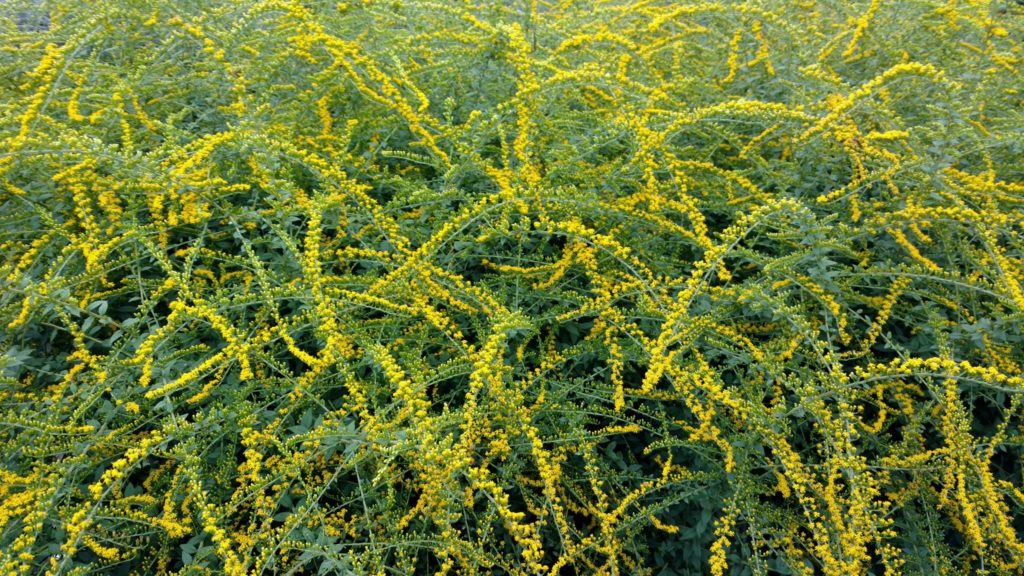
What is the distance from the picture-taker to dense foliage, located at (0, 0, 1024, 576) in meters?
2.08

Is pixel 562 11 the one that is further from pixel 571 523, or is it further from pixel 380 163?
pixel 571 523

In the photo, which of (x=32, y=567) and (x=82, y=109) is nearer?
(x=32, y=567)

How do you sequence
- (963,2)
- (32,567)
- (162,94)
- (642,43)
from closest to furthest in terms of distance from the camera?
(32,567), (162,94), (963,2), (642,43)

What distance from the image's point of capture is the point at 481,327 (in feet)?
8.20

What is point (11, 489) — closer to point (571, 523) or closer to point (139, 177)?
point (139, 177)

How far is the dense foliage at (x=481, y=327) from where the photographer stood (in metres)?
2.08

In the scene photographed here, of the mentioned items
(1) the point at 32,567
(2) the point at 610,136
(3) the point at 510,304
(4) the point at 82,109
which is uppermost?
(2) the point at 610,136

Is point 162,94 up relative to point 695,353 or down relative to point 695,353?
up

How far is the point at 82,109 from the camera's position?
10.1 feet

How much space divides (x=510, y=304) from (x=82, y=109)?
233 cm

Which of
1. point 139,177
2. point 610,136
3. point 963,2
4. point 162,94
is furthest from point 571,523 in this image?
point 963,2

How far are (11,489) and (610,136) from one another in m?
2.65

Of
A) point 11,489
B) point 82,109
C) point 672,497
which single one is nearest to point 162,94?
point 82,109

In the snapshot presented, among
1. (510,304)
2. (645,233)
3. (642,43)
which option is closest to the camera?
(510,304)
